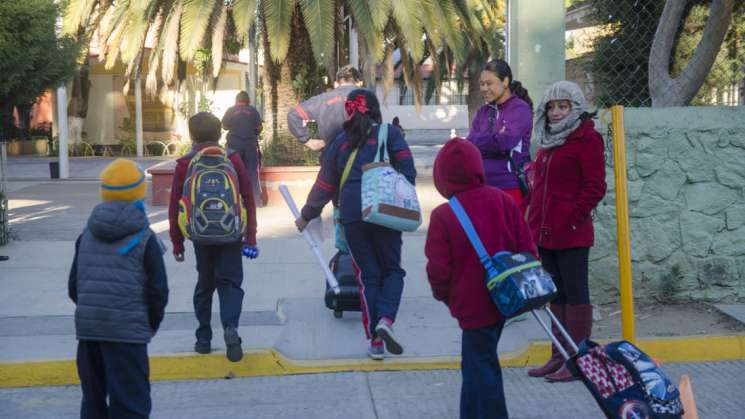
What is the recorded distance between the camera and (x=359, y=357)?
21.1 feet

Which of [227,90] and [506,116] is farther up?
[227,90]

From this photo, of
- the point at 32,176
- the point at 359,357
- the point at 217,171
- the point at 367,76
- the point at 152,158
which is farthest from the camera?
the point at 152,158

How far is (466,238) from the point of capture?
14.8 ft

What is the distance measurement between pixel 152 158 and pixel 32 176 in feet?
21.1

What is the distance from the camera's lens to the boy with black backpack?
5781 millimetres

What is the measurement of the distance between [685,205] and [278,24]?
27.4 ft

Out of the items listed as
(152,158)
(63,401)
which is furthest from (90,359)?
(152,158)

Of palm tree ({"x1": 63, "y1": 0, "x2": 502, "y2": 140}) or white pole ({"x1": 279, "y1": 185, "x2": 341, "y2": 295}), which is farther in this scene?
palm tree ({"x1": 63, "y1": 0, "x2": 502, "y2": 140})

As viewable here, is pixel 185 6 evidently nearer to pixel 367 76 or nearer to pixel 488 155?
pixel 367 76

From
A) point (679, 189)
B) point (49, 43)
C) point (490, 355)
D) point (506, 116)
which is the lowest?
point (490, 355)

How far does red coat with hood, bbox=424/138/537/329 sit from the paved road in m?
1.12

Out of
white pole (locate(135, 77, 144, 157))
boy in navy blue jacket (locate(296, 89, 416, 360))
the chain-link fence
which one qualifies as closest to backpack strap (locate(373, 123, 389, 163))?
boy in navy blue jacket (locate(296, 89, 416, 360))

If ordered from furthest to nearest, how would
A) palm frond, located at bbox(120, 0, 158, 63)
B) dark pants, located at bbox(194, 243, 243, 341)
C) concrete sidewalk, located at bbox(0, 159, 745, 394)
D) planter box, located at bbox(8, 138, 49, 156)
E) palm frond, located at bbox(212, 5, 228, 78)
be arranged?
planter box, located at bbox(8, 138, 49, 156), palm frond, located at bbox(120, 0, 158, 63), palm frond, located at bbox(212, 5, 228, 78), concrete sidewalk, located at bbox(0, 159, 745, 394), dark pants, located at bbox(194, 243, 243, 341)

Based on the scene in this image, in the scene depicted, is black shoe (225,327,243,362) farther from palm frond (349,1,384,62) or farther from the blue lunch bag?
palm frond (349,1,384,62)
